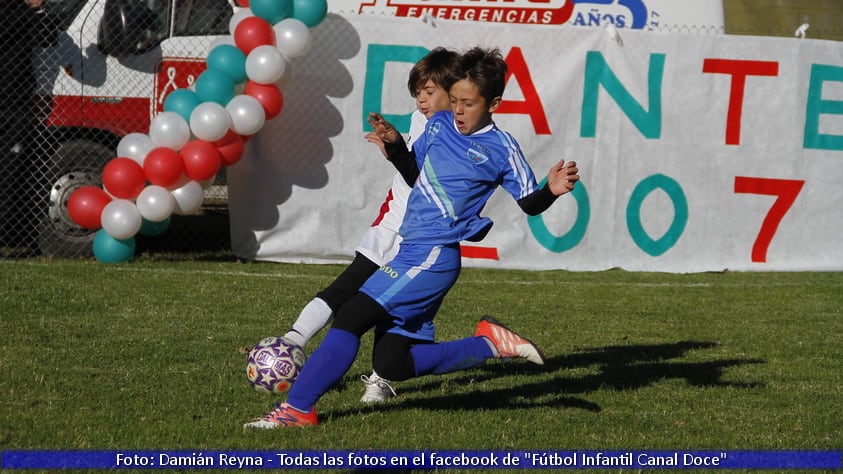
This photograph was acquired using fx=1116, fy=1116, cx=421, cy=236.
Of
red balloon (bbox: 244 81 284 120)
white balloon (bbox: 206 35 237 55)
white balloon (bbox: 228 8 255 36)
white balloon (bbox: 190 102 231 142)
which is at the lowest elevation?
white balloon (bbox: 190 102 231 142)

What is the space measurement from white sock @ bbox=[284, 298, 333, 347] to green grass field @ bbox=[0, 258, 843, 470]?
13.3 inches

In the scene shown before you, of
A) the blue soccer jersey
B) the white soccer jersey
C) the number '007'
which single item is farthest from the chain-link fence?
the blue soccer jersey

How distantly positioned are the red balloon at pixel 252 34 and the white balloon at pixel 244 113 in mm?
492

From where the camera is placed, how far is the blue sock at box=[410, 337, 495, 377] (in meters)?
5.09

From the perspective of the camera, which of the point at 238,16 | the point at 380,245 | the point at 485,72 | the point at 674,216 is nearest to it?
the point at 485,72

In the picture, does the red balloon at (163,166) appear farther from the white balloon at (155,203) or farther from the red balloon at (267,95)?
the red balloon at (267,95)

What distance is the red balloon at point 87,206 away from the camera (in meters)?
9.73

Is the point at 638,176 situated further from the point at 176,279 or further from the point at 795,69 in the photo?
the point at 176,279

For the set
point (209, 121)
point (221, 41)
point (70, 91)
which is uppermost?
point (221, 41)

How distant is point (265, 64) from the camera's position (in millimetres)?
9922

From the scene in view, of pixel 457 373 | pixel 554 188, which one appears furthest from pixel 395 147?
pixel 457 373

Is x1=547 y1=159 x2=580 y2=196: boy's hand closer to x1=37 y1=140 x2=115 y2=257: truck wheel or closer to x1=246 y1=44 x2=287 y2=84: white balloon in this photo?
x1=246 y1=44 x2=287 y2=84: white balloon

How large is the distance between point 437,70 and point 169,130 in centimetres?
483

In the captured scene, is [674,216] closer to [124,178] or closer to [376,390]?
[124,178]
